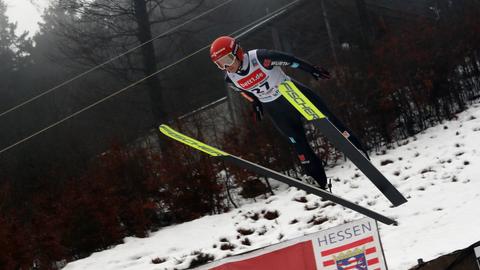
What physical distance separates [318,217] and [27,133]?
1294cm

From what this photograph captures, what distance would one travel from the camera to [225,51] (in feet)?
16.2

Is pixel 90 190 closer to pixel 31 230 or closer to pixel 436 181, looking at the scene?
pixel 31 230

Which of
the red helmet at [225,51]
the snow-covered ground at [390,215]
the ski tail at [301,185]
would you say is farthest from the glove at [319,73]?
the snow-covered ground at [390,215]

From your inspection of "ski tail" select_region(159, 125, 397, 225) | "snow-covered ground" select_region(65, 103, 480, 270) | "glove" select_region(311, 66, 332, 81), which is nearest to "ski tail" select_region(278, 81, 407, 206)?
"ski tail" select_region(159, 125, 397, 225)

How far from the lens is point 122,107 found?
19.5m

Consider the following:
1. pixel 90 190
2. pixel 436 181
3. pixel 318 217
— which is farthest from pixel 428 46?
pixel 90 190

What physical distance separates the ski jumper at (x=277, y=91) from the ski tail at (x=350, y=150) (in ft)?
1.75

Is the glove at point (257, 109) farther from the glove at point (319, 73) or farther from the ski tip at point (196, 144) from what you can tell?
the glove at point (319, 73)

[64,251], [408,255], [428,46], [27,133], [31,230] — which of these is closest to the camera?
[408,255]

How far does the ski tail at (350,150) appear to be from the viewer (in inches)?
175

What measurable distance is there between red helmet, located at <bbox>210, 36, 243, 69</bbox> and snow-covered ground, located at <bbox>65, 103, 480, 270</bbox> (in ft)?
9.20

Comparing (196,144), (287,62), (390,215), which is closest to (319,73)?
(287,62)

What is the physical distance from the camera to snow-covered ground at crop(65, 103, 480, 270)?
20.9 feet

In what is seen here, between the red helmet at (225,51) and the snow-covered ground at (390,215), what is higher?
the red helmet at (225,51)
